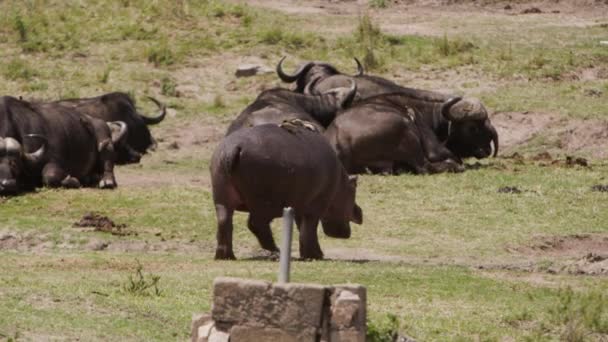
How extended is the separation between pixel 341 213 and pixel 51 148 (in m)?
6.99

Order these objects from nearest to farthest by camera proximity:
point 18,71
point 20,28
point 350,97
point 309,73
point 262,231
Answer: point 262,231, point 350,97, point 309,73, point 18,71, point 20,28

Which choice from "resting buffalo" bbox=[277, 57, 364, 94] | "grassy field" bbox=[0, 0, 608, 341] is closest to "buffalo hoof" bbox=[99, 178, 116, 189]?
"grassy field" bbox=[0, 0, 608, 341]

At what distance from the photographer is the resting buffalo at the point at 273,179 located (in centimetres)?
1589

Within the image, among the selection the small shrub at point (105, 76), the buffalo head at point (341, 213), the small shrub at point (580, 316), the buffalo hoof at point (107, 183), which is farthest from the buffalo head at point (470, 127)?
the small shrub at point (580, 316)

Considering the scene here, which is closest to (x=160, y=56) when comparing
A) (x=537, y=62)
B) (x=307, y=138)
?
(x=537, y=62)

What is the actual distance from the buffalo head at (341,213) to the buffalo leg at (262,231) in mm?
658

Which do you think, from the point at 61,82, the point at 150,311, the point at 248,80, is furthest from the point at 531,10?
the point at 150,311

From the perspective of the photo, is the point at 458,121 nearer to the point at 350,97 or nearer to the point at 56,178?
the point at 350,97

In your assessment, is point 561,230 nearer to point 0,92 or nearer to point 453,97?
point 453,97

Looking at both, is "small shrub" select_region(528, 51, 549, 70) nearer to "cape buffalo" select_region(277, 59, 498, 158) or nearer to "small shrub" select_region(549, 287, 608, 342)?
A: "cape buffalo" select_region(277, 59, 498, 158)

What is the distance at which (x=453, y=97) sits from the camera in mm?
25922

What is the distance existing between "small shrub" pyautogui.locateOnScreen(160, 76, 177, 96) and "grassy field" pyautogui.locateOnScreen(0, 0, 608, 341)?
0.07 metres

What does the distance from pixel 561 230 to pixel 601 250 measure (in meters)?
0.76

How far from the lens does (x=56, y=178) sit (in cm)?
2250
